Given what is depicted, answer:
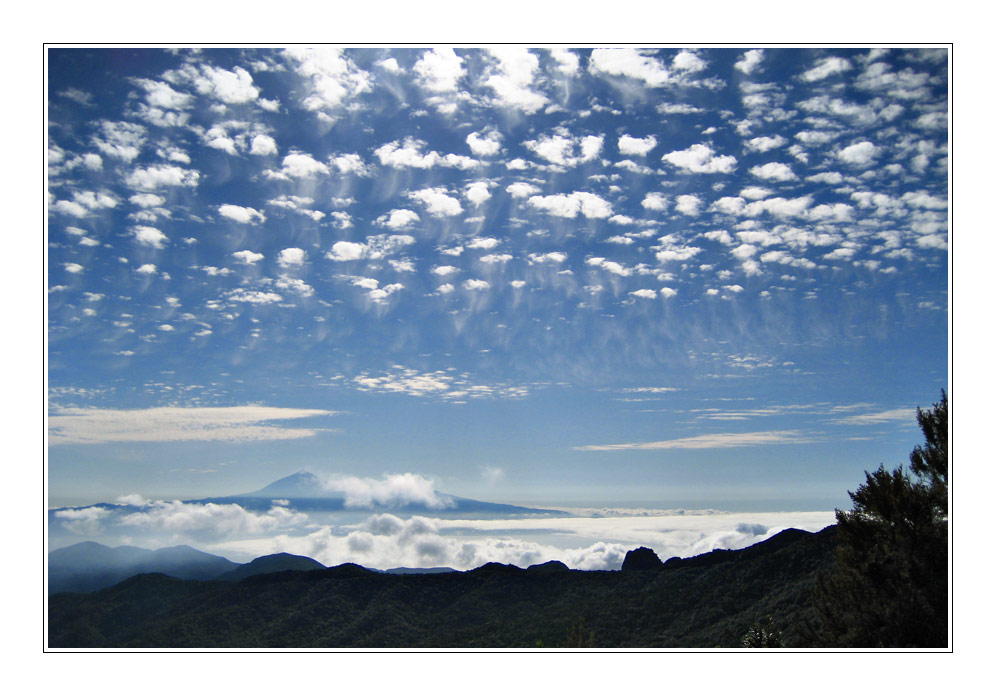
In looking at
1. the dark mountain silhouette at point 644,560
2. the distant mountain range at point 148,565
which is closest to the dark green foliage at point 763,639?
→ the dark mountain silhouette at point 644,560

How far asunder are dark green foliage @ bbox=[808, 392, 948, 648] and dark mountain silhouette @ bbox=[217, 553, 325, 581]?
13763mm

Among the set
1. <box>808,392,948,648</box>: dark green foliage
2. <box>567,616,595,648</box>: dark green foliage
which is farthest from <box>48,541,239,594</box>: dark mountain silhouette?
<box>808,392,948,648</box>: dark green foliage

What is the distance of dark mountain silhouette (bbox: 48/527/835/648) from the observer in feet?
50.2

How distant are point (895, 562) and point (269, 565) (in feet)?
50.3

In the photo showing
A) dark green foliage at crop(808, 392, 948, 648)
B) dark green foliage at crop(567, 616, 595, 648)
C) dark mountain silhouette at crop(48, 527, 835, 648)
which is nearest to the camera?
dark green foliage at crop(808, 392, 948, 648)

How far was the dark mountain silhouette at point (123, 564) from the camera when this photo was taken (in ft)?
37.9

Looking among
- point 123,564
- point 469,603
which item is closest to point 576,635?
point 469,603

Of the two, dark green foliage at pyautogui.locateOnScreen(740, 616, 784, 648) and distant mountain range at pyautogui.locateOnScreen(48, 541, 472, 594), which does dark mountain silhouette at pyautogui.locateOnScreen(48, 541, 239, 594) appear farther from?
dark green foliage at pyautogui.locateOnScreen(740, 616, 784, 648)

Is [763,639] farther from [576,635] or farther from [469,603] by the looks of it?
[469,603]

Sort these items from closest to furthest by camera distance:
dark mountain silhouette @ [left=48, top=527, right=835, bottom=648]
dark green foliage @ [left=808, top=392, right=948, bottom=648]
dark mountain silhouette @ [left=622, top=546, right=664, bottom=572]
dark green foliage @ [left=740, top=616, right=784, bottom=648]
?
1. dark green foliage @ [left=808, top=392, right=948, bottom=648]
2. dark green foliage @ [left=740, top=616, right=784, bottom=648]
3. dark mountain silhouette @ [left=48, top=527, right=835, bottom=648]
4. dark mountain silhouette @ [left=622, top=546, right=664, bottom=572]

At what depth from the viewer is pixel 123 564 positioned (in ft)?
49.5

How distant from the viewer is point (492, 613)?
17250mm
